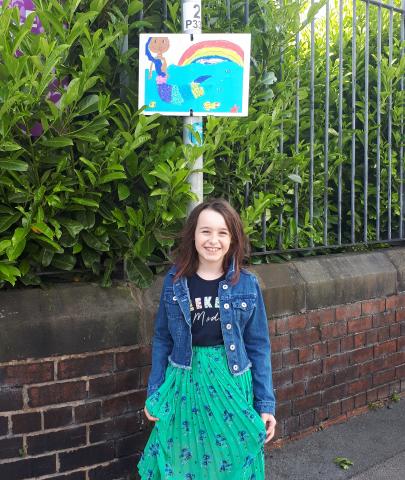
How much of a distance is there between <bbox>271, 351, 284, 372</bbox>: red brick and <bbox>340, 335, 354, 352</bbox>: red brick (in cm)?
67

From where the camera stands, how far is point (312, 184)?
4.46 meters

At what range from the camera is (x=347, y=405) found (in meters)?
4.66

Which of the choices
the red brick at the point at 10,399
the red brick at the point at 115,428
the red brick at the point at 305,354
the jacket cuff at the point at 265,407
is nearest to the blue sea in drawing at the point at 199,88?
the jacket cuff at the point at 265,407

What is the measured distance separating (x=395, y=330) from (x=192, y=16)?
3.12 m

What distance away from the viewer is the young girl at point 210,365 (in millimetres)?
2664

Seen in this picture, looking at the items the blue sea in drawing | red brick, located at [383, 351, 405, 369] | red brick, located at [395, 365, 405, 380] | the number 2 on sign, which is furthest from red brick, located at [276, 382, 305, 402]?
the number 2 on sign

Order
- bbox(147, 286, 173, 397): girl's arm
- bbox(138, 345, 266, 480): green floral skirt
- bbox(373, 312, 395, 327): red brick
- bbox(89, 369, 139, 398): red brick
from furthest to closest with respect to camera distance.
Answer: bbox(373, 312, 395, 327): red brick
bbox(89, 369, 139, 398): red brick
bbox(147, 286, 173, 397): girl's arm
bbox(138, 345, 266, 480): green floral skirt

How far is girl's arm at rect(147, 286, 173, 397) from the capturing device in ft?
9.14

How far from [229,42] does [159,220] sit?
92 cm

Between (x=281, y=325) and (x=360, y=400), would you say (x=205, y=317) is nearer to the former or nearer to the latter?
(x=281, y=325)

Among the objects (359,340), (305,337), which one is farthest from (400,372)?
(305,337)

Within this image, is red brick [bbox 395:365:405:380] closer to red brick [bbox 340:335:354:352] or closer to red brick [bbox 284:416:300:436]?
red brick [bbox 340:335:354:352]

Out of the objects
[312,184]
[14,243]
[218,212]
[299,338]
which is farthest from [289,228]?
[14,243]

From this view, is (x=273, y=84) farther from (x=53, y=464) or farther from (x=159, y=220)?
(x=53, y=464)
